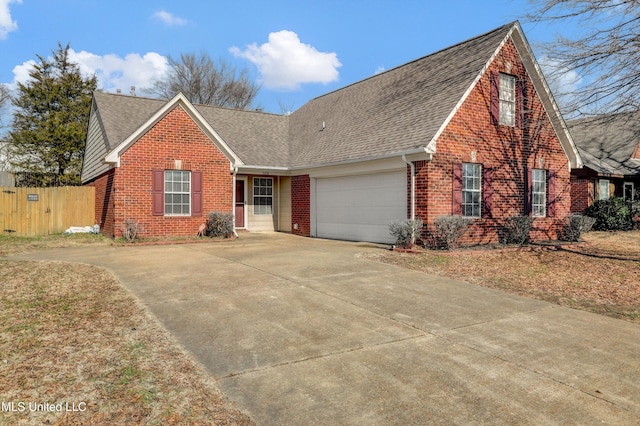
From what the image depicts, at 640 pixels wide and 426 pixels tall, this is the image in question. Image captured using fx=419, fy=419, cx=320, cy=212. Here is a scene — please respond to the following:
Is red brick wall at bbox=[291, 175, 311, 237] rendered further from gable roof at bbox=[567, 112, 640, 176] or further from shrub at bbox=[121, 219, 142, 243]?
gable roof at bbox=[567, 112, 640, 176]

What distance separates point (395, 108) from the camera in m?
14.8

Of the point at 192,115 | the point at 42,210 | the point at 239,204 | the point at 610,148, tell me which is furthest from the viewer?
the point at 610,148

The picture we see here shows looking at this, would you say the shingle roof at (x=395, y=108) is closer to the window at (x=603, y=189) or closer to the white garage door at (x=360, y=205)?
the white garage door at (x=360, y=205)

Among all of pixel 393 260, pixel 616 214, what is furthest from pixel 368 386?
pixel 616 214

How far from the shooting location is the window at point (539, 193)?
14.7 m

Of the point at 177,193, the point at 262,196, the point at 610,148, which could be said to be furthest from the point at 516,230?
the point at 610,148

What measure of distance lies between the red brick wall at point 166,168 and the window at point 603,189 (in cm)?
1834

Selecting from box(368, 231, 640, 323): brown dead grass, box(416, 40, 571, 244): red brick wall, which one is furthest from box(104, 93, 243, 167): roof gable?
box(368, 231, 640, 323): brown dead grass

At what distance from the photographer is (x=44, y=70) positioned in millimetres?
27266

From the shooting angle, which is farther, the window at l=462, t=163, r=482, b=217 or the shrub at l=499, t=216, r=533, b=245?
the shrub at l=499, t=216, r=533, b=245

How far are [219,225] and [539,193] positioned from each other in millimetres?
11475

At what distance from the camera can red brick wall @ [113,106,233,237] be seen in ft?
45.5

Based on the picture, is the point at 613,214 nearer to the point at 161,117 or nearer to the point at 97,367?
the point at 161,117

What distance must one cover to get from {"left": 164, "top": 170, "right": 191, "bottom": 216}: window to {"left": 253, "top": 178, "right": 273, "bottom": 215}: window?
3.95m
